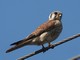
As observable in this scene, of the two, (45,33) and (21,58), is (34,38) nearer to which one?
(45,33)

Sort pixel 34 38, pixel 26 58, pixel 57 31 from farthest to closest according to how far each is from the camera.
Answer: pixel 57 31 < pixel 34 38 < pixel 26 58

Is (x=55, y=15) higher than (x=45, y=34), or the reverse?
(x=55, y=15)

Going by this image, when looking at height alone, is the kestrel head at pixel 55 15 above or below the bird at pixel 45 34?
above

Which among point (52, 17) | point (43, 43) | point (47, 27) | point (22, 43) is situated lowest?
point (22, 43)

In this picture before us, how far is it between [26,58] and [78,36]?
21.8 inches

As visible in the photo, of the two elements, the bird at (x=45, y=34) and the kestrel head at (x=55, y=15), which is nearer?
the bird at (x=45, y=34)

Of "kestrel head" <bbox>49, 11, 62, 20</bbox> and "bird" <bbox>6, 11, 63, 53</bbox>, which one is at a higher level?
"kestrel head" <bbox>49, 11, 62, 20</bbox>

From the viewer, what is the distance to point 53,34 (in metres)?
6.75

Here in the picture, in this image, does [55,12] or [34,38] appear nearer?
[34,38]

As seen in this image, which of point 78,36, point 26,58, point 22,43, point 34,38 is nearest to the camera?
point 26,58

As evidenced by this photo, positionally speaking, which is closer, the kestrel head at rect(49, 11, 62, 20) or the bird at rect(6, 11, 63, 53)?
the bird at rect(6, 11, 63, 53)

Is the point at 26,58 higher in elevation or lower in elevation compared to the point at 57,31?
lower

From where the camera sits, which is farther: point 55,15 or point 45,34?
point 55,15

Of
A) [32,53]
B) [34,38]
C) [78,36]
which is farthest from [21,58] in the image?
[34,38]
